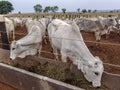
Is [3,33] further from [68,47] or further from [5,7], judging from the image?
[5,7]

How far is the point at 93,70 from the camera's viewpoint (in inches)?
189

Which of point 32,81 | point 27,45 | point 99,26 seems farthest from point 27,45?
point 99,26

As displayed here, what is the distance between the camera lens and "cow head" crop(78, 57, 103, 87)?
14.8 feet

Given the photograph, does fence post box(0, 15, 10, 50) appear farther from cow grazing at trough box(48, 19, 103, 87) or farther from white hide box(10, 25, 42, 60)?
cow grazing at trough box(48, 19, 103, 87)

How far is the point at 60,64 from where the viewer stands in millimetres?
4863

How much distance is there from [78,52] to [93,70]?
784mm

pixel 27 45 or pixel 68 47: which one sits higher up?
pixel 68 47

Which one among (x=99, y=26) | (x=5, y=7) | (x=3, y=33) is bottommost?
(x=5, y=7)

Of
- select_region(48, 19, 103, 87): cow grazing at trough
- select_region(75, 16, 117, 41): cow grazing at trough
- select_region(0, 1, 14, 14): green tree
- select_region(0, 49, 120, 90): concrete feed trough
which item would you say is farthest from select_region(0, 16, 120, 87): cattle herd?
select_region(0, 1, 14, 14): green tree

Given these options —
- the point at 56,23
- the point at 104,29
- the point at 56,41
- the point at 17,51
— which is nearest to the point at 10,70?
the point at 17,51

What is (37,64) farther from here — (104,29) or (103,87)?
(104,29)

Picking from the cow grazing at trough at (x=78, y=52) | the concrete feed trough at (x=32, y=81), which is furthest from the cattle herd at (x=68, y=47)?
the concrete feed trough at (x=32, y=81)

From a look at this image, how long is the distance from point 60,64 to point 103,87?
892 millimetres

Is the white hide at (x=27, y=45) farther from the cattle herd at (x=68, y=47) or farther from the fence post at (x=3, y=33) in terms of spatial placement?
the fence post at (x=3, y=33)
